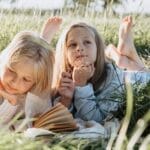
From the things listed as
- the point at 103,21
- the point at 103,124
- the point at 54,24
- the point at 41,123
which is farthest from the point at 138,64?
the point at 103,21

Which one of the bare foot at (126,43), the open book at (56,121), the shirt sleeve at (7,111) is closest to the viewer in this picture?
the open book at (56,121)

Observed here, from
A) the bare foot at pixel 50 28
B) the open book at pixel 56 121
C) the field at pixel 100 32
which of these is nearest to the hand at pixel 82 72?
the field at pixel 100 32

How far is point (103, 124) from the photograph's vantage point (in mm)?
3395

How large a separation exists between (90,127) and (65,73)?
0.57 meters

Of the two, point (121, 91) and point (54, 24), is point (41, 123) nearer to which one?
point (121, 91)

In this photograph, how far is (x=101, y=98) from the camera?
357 centimetres

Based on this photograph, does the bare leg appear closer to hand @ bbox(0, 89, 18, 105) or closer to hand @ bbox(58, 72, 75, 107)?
hand @ bbox(58, 72, 75, 107)

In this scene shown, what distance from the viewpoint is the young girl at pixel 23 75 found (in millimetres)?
3291

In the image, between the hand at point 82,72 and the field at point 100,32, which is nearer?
the field at point 100,32

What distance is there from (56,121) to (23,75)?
1.28 feet

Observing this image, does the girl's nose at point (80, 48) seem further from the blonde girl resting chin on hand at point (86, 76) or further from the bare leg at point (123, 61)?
the bare leg at point (123, 61)

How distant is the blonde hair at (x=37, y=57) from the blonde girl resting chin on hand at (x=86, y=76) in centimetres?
20

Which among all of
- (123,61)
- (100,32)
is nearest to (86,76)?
(123,61)

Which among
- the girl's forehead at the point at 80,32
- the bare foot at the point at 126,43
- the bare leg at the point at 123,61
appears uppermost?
the girl's forehead at the point at 80,32
